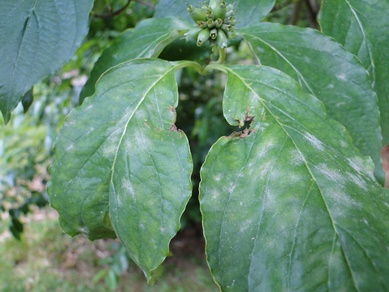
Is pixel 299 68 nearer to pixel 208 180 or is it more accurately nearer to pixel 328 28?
pixel 328 28

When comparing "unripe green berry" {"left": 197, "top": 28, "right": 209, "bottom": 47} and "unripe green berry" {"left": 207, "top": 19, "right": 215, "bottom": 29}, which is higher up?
"unripe green berry" {"left": 207, "top": 19, "right": 215, "bottom": 29}

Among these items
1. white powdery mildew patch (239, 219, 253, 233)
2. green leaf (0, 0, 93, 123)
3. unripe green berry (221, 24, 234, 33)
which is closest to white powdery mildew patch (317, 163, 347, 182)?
white powdery mildew patch (239, 219, 253, 233)

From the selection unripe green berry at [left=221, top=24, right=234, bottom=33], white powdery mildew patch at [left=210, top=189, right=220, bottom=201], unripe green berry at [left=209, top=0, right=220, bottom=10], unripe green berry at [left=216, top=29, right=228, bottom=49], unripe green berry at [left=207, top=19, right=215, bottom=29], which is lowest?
white powdery mildew patch at [left=210, top=189, right=220, bottom=201]

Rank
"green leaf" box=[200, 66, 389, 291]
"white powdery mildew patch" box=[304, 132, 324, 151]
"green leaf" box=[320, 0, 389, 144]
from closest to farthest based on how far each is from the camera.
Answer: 1. "green leaf" box=[200, 66, 389, 291]
2. "white powdery mildew patch" box=[304, 132, 324, 151]
3. "green leaf" box=[320, 0, 389, 144]

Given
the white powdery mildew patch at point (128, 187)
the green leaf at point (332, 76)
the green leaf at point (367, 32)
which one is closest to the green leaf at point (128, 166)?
the white powdery mildew patch at point (128, 187)

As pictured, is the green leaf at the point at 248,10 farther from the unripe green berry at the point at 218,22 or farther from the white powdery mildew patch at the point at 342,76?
the white powdery mildew patch at the point at 342,76

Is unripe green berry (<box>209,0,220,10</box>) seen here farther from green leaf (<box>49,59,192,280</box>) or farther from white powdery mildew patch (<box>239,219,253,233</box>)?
white powdery mildew patch (<box>239,219,253,233</box>)

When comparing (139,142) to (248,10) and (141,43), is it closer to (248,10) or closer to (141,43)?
(141,43)

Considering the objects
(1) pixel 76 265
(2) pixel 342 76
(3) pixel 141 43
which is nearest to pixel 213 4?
(3) pixel 141 43
